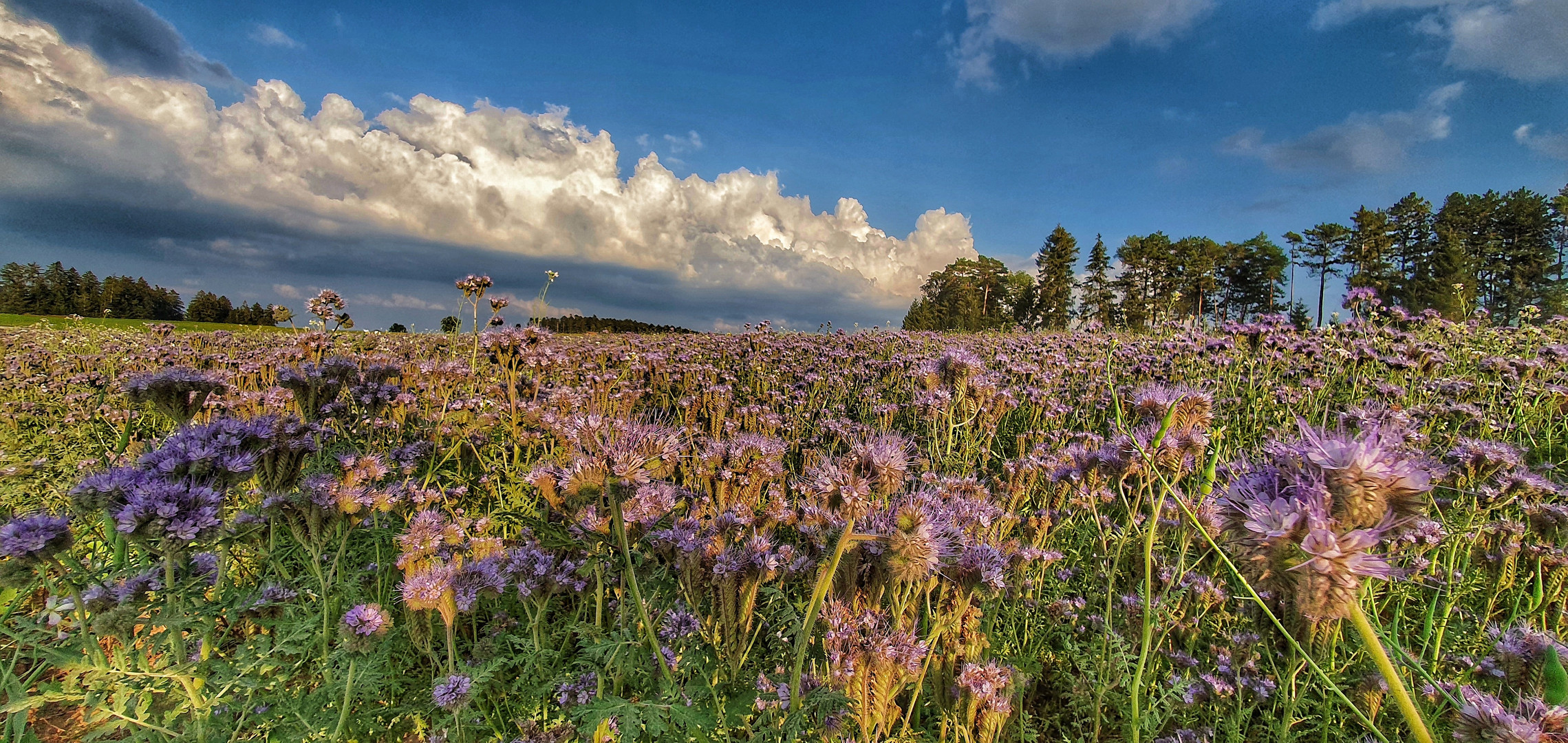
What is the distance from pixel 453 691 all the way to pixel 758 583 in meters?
1.15

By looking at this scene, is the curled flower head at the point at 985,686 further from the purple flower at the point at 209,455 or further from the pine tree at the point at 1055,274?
the pine tree at the point at 1055,274

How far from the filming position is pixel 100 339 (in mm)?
10211

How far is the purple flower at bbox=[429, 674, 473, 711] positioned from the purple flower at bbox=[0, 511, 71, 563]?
1.53 meters

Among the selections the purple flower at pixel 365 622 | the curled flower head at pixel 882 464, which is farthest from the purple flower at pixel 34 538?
the curled flower head at pixel 882 464

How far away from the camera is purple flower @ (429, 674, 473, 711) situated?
1983 millimetres

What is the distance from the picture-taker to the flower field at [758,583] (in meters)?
1.80

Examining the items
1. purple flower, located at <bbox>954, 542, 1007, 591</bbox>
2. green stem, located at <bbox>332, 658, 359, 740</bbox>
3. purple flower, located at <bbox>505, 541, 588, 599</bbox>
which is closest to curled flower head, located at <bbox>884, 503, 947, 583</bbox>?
purple flower, located at <bbox>954, 542, 1007, 591</bbox>

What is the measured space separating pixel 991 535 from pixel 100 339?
50.1 feet

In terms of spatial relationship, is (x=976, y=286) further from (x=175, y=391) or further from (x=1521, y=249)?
(x=175, y=391)

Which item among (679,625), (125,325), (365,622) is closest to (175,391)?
(365,622)

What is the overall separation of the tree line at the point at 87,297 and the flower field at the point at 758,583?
42952 mm

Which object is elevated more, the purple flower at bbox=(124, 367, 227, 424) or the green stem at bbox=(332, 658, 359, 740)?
the purple flower at bbox=(124, 367, 227, 424)

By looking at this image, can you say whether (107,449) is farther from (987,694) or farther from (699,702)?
(987,694)

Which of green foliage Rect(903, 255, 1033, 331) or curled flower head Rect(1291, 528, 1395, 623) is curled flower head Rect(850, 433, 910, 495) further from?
green foliage Rect(903, 255, 1033, 331)
